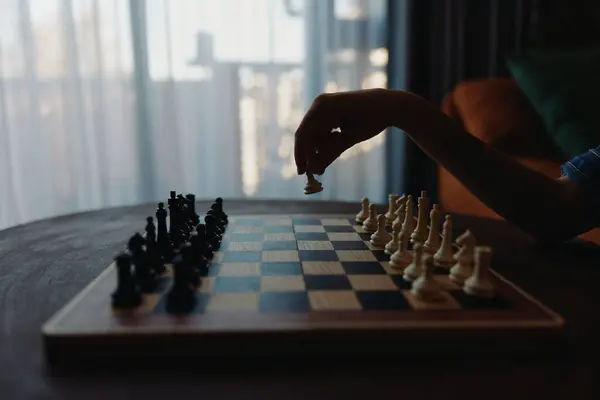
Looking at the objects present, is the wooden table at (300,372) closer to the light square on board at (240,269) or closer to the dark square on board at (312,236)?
the light square on board at (240,269)

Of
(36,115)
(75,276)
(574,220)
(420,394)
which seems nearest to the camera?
(420,394)

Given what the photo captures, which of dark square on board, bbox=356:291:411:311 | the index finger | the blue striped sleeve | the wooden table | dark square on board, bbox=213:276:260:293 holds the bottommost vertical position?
the wooden table

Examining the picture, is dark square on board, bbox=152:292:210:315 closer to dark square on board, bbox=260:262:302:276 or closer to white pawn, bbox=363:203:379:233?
dark square on board, bbox=260:262:302:276

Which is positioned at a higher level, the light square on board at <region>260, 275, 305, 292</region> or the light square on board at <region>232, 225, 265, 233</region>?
the light square on board at <region>260, 275, 305, 292</region>

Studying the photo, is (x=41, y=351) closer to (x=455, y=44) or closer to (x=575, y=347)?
(x=575, y=347)

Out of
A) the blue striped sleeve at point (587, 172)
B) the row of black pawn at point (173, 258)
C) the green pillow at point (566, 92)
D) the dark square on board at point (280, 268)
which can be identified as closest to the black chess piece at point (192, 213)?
the row of black pawn at point (173, 258)

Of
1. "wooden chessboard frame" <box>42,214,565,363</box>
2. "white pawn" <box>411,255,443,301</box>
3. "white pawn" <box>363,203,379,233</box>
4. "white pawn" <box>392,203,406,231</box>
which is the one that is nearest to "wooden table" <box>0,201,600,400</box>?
"wooden chessboard frame" <box>42,214,565,363</box>

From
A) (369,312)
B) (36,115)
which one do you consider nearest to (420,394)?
(369,312)

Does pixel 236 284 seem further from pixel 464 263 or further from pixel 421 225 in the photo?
pixel 421 225
